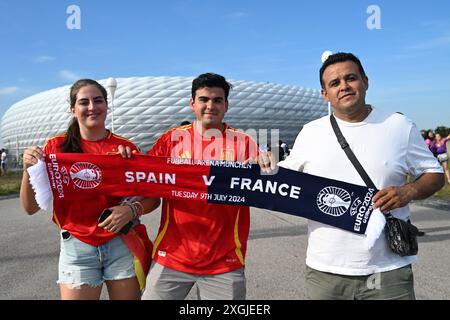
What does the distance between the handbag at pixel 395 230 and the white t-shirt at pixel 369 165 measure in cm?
3

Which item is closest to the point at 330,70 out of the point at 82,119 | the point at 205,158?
the point at 205,158

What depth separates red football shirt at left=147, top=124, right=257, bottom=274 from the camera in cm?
263

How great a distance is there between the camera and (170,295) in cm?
262

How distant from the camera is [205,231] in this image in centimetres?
266

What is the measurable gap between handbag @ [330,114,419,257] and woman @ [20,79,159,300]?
1.48m

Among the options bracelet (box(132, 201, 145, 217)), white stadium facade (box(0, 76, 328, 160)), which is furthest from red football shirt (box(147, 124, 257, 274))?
white stadium facade (box(0, 76, 328, 160))

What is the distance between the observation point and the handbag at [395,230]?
2.33m

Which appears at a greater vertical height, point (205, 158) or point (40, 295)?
point (205, 158)

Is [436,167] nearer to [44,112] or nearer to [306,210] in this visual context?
[306,210]

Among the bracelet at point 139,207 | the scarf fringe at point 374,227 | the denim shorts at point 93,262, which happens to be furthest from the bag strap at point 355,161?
the denim shorts at point 93,262

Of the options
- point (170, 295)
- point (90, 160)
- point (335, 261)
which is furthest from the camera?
point (90, 160)

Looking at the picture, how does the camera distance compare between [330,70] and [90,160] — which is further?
[90,160]

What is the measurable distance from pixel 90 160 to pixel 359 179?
74.2 inches

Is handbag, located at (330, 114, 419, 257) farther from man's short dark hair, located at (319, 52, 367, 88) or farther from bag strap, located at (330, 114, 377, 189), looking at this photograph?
man's short dark hair, located at (319, 52, 367, 88)
